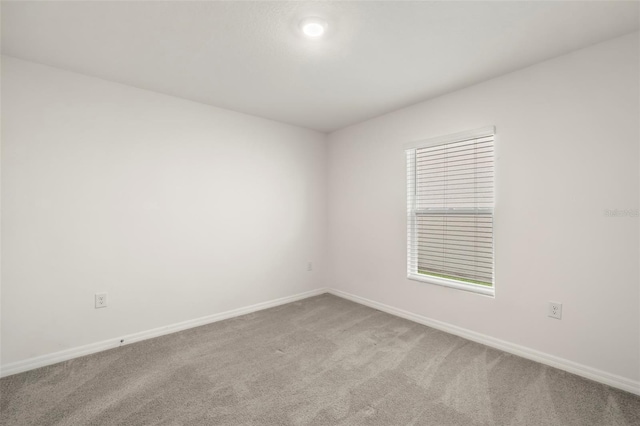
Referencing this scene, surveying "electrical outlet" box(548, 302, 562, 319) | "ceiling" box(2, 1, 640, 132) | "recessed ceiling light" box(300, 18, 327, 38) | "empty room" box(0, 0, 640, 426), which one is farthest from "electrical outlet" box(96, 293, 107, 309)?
"electrical outlet" box(548, 302, 562, 319)

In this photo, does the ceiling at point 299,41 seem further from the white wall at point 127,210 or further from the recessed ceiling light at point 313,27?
the white wall at point 127,210

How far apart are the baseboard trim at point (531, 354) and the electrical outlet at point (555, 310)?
0.32 metres

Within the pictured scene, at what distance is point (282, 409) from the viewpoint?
5.79 ft

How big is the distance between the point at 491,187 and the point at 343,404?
2.21 meters

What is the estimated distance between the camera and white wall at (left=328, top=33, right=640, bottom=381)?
195cm

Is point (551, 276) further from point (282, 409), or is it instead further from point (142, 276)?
point (142, 276)

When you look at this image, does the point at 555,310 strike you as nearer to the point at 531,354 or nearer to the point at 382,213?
the point at 531,354

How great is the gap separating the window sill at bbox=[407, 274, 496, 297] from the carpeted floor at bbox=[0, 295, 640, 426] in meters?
0.48

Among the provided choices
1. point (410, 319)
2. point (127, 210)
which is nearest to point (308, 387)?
point (410, 319)

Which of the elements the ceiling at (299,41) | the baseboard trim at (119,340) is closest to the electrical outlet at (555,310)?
the ceiling at (299,41)

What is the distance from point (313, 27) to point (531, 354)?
3005mm

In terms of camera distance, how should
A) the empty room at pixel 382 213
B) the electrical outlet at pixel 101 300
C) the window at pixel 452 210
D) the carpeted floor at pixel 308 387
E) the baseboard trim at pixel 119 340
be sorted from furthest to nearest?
the window at pixel 452 210 → the electrical outlet at pixel 101 300 → the baseboard trim at pixel 119 340 → the empty room at pixel 382 213 → the carpeted floor at pixel 308 387

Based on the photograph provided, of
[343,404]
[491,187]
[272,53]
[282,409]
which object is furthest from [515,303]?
[272,53]

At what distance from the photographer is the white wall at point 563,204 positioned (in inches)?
76.6
